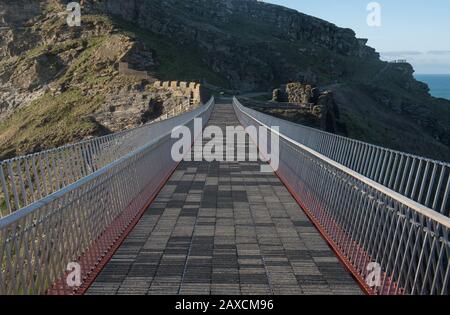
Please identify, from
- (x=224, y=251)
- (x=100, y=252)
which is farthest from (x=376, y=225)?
(x=100, y=252)

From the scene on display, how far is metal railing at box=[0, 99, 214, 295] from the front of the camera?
15.6ft

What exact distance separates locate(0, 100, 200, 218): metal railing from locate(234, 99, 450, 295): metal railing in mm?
4342

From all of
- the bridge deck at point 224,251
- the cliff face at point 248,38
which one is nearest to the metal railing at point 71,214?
the bridge deck at point 224,251

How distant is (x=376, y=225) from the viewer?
6.76m

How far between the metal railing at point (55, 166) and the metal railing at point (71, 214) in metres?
0.04

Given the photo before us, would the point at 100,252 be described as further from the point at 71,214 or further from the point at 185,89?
the point at 185,89

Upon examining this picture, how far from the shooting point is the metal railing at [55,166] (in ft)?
22.5

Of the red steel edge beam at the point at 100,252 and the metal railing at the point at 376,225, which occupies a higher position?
Answer: the metal railing at the point at 376,225

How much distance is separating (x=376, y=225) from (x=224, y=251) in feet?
7.37

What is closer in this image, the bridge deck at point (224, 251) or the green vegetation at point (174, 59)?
the bridge deck at point (224, 251)

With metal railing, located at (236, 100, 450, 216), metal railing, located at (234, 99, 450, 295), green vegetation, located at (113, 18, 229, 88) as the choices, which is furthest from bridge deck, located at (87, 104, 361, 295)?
green vegetation, located at (113, 18, 229, 88)

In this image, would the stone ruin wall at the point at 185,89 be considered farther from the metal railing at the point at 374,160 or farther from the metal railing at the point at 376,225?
the metal railing at the point at 376,225

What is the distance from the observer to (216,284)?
6.40 meters
